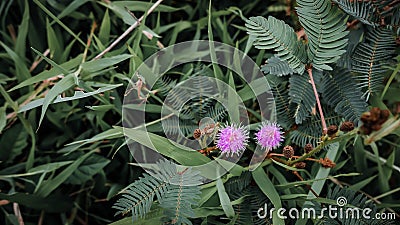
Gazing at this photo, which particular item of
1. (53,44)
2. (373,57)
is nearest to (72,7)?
(53,44)

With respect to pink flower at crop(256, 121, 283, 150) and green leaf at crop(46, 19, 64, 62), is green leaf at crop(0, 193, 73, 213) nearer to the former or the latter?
green leaf at crop(46, 19, 64, 62)

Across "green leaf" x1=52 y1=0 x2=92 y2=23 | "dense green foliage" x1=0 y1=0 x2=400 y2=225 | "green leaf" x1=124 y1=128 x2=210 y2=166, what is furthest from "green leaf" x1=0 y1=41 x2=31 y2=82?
"green leaf" x1=124 y1=128 x2=210 y2=166

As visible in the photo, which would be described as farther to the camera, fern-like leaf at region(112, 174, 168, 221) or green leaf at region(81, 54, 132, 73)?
green leaf at region(81, 54, 132, 73)

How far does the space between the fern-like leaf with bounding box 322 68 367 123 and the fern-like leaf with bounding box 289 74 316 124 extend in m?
0.03

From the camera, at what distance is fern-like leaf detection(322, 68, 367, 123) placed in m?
0.74

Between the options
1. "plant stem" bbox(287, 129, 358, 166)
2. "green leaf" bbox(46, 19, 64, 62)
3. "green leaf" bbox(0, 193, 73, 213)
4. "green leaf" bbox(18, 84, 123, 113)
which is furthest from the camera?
"green leaf" bbox(46, 19, 64, 62)

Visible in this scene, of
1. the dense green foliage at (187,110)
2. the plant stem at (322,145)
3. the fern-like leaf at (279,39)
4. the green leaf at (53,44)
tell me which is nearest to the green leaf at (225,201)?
the dense green foliage at (187,110)

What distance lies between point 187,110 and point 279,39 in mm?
193

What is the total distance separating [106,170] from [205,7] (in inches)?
15.4

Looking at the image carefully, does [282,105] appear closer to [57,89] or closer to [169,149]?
[169,149]

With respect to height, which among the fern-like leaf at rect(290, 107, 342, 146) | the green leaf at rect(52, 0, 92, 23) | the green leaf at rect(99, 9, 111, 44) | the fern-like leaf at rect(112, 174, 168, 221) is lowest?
the fern-like leaf at rect(112, 174, 168, 221)

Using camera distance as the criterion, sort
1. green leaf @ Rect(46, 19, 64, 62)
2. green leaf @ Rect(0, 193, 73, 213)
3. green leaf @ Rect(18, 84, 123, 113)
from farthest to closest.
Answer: green leaf @ Rect(46, 19, 64, 62)
green leaf @ Rect(0, 193, 73, 213)
green leaf @ Rect(18, 84, 123, 113)

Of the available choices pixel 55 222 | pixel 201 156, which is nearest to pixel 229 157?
pixel 201 156

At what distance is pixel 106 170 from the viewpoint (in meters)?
0.91
